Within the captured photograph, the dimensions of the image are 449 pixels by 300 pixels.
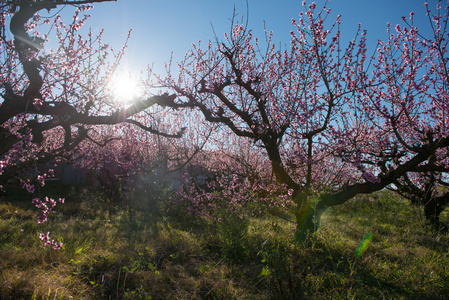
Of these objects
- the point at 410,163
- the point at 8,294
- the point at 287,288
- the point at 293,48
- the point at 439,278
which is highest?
the point at 293,48

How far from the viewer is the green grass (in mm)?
3322

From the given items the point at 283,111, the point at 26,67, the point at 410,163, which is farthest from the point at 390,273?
the point at 26,67

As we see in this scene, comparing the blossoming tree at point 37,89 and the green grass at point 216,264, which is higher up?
the blossoming tree at point 37,89

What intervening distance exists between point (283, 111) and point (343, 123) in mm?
1235

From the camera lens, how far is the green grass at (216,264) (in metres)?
3.32

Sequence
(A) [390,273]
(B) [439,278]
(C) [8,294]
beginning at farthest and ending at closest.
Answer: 1. (A) [390,273]
2. (B) [439,278]
3. (C) [8,294]

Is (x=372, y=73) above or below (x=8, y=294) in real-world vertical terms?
above

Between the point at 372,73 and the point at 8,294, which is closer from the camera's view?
the point at 8,294

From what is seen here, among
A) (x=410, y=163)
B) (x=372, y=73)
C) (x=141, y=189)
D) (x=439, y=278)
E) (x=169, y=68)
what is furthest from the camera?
(x=141, y=189)

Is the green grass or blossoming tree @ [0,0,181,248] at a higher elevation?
blossoming tree @ [0,0,181,248]

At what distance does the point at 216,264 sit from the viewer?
4.34 m

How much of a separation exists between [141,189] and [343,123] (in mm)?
7875

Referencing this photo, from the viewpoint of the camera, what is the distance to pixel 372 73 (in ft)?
17.8

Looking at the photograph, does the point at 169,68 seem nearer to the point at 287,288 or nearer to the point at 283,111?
the point at 283,111
